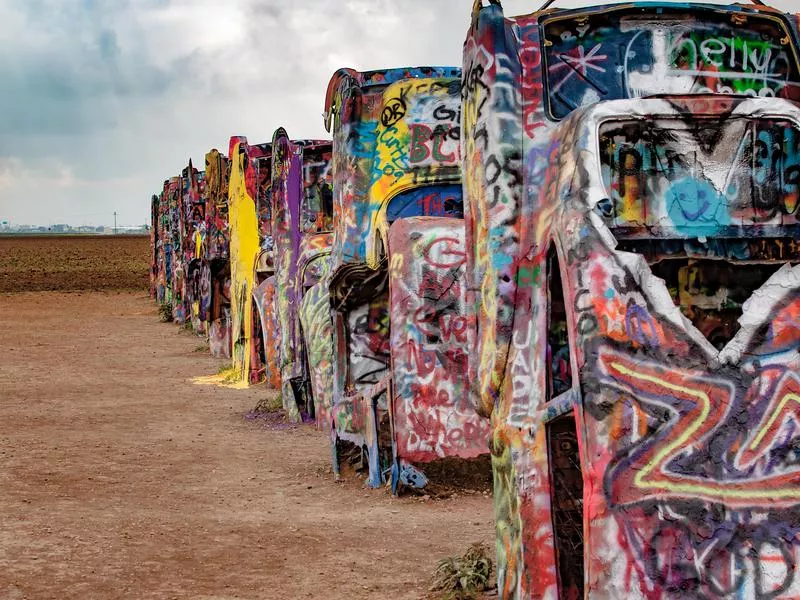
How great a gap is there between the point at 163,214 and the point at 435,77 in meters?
24.3

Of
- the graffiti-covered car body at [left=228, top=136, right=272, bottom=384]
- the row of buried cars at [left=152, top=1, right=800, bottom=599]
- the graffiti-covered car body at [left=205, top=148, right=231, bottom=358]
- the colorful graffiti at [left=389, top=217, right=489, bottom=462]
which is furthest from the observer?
the graffiti-covered car body at [left=205, top=148, right=231, bottom=358]

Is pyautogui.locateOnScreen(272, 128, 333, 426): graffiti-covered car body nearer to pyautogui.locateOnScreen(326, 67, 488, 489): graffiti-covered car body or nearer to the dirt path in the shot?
the dirt path

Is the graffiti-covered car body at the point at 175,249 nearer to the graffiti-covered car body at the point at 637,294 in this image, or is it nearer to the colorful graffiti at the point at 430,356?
the colorful graffiti at the point at 430,356

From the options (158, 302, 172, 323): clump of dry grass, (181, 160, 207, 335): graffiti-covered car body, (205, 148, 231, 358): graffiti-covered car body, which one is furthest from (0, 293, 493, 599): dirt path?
(158, 302, 172, 323): clump of dry grass

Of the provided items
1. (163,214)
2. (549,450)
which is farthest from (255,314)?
(163,214)

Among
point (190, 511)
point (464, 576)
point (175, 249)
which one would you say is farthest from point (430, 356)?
point (175, 249)

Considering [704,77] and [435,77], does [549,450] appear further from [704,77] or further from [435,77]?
[435,77]

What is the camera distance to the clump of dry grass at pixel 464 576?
6113 millimetres

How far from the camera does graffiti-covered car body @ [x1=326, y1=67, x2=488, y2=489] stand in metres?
8.77

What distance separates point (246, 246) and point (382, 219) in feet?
23.5

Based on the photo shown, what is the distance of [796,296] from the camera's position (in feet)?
14.5

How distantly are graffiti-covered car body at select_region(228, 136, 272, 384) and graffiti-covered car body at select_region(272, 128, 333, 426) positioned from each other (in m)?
1.76

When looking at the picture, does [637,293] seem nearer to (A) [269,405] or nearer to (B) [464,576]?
(B) [464,576]

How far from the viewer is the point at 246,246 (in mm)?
16938
